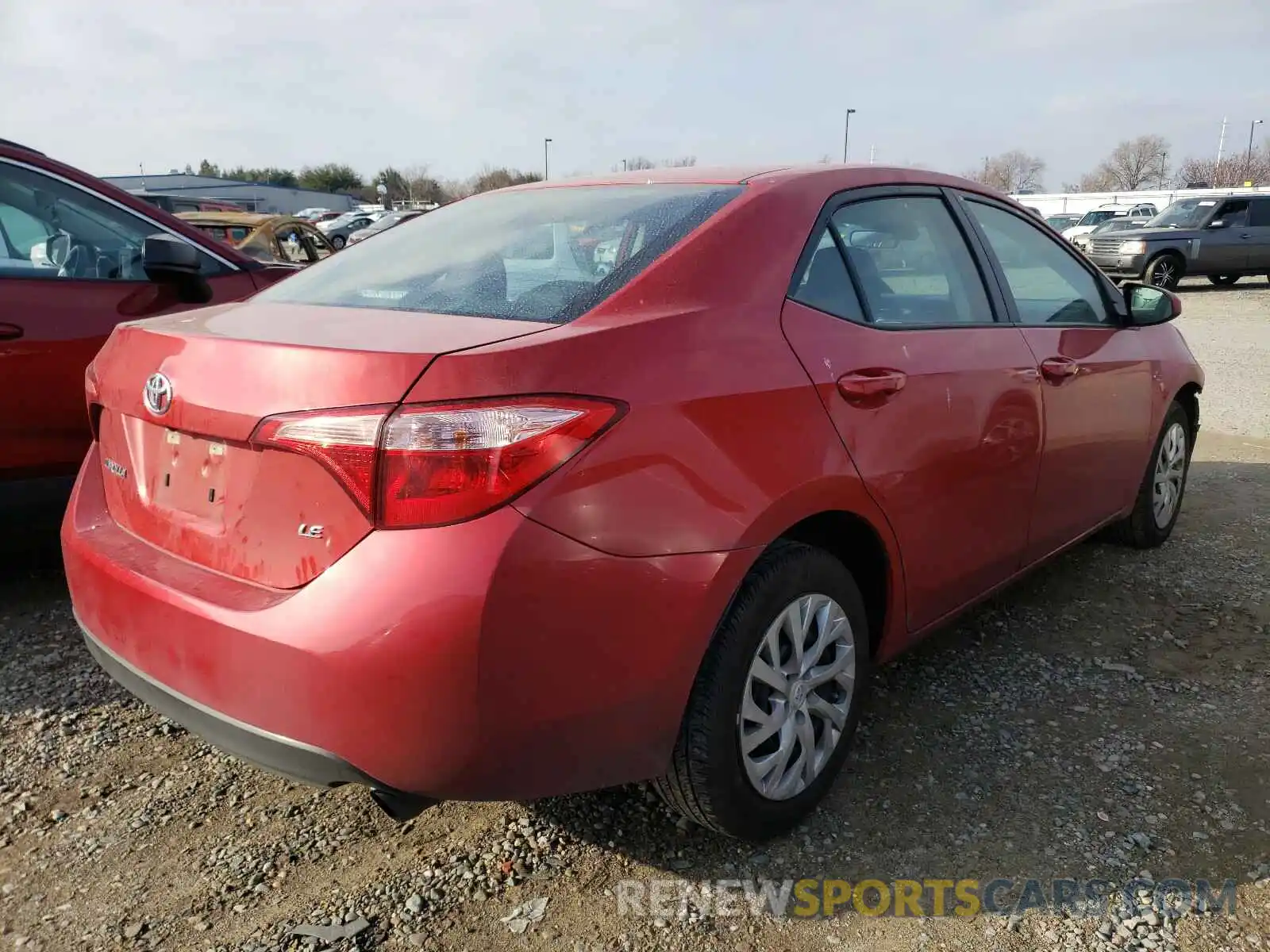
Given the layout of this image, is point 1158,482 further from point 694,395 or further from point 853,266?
point 694,395

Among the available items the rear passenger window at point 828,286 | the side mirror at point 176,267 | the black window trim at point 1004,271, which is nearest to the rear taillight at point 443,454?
the rear passenger window at point 828,286

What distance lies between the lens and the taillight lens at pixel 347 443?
1.70m

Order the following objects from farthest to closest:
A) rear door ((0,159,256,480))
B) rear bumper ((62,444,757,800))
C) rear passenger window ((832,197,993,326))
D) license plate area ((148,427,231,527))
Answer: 1. rear door ((0,159,256,480))
2. rear passenger window ((832,197,993,326))
3. license plate area ((148,427,231,527))
4. rear bumper ((62,444,757,800))

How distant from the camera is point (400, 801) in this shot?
184 cm

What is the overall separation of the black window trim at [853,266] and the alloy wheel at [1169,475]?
5.50ft

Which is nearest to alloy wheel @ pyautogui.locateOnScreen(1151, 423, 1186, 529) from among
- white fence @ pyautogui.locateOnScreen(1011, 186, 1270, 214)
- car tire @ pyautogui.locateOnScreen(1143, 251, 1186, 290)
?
car tire @ pyautogui.locateOnScreen(1143, 251, 1186, 290)

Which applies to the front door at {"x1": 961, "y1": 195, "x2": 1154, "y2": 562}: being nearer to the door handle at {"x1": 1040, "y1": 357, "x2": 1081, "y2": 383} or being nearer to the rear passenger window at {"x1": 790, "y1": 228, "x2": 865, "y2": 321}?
the door handle at {"x1": 1040, "y1": 357, "x2": 1081, "y2": 383}

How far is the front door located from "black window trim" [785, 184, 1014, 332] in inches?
3.6

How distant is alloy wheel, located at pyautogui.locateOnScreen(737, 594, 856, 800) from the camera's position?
217 cm

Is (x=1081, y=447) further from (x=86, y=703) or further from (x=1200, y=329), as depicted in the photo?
(x=1200, y=329)

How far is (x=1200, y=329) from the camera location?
13.2m

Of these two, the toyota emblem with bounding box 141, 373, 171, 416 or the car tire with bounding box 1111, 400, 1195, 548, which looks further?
the car tire with bounding box 1111, 400, 1195, 548

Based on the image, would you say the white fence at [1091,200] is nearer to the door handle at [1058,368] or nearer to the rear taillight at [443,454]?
the door handle at [1058,368]

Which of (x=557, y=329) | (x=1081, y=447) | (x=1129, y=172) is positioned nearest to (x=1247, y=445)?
(x=1081, y=447)
